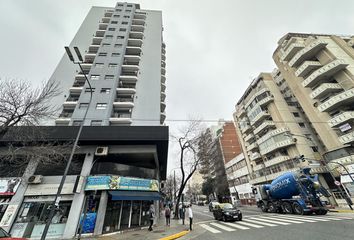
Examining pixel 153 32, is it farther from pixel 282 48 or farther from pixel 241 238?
pixel 241 238

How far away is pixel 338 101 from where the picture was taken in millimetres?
22781

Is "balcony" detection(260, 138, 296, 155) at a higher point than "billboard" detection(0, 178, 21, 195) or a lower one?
higher

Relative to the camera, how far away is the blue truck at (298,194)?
45.2ft

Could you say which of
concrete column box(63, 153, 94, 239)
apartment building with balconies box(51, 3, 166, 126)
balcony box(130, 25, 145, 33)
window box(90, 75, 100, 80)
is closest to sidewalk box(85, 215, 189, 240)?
concrete column box(63, 153, 94, 239)

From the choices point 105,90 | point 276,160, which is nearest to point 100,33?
point 105,90

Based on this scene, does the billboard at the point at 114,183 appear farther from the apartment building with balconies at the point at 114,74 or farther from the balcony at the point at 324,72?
the balcony at the point at 324,72

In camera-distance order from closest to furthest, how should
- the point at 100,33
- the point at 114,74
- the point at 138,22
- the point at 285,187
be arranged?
the point at 285,187
the point at 114,74
the point at 100,33
the point at 138,22

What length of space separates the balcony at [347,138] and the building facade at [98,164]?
2534 cm

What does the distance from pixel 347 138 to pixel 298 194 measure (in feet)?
46.8

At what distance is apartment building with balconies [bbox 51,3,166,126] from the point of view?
70.3 ft

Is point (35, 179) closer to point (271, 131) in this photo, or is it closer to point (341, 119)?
point (271, 131)

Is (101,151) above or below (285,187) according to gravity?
above

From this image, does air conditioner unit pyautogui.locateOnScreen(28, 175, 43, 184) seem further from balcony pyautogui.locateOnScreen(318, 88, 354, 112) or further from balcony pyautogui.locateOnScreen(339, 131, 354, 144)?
balcony pyautogui.locateOnScreen(318, 88, 354, 112)

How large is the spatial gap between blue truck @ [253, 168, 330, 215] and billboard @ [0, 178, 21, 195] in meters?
24.8
